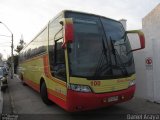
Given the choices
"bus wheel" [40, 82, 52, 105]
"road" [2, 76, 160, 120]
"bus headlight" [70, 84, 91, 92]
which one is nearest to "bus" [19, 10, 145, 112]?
"bus headlight" [70, 84, 91, 92]

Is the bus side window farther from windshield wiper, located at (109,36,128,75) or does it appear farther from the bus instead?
windshield wiper, located at (109,36,128,75)

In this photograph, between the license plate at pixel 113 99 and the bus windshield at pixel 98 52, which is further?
the license plate at pixel 113 99

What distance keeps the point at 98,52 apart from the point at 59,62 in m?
1.23

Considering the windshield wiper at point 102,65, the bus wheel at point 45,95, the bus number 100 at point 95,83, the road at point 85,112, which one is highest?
the windshield wiper at point 102,65

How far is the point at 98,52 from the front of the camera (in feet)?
21.7

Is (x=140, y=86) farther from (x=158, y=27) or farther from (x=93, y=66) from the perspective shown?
(x=93, y=66)

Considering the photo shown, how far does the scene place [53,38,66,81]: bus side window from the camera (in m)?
6.57

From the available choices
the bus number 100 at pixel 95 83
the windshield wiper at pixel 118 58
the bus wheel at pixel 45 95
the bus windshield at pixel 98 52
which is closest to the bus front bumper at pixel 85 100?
the bus number 100 at pixel 95 83

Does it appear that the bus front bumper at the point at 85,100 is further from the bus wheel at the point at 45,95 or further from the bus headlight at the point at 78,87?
the bus wheel at the point at 45,95

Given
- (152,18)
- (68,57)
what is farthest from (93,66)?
(152,18)

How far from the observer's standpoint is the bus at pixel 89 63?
619 cm

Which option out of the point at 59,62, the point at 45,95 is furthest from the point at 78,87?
the point at 45,95

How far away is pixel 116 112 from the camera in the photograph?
7.74 meters

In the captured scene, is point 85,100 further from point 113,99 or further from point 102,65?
point 102,65
